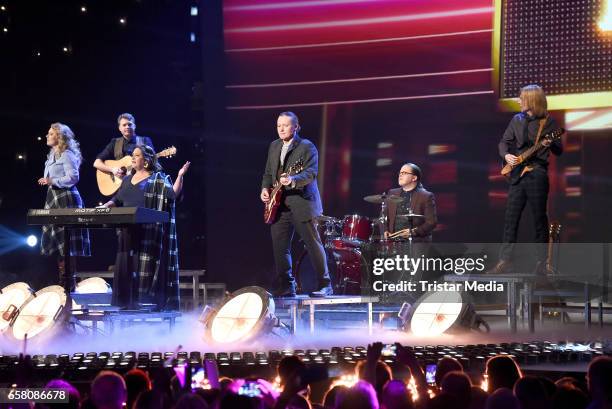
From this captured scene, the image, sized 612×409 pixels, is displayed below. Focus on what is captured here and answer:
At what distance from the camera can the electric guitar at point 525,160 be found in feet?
23.8

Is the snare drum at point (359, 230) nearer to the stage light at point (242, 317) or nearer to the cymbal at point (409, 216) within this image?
the cymbal at point (409, 216)

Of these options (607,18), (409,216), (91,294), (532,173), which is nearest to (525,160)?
(532,173)

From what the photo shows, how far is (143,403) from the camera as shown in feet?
9.37

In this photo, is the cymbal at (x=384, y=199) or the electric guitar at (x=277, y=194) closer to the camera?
the electric guitar at (x=277, y=194)

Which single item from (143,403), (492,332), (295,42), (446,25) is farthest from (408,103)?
(143,403)

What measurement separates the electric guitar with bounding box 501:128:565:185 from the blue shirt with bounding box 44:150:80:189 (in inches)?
160

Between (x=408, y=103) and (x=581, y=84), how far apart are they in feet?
6.30

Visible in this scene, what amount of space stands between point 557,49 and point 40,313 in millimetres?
5933

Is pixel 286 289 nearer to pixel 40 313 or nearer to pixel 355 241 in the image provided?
pixel 355 241

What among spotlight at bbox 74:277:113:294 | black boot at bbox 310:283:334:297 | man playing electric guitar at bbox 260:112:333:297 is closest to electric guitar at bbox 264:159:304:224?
man playing electric guitar at bbox 260:112:333:297

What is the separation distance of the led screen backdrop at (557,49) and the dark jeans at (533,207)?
6.31 feet

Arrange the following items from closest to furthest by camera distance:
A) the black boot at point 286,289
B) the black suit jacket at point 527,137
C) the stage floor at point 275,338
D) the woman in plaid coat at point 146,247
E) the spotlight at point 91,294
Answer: the stage floor at point 275,338, the woman in plaid coat at point 146,247, the black boot at point 286,289, the spotlight at point 91,294, the black suit jacket at point 527,137

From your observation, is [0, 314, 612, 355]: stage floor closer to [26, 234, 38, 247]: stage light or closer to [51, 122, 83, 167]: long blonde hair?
[51, 122, 83, 167]: long blonde hair

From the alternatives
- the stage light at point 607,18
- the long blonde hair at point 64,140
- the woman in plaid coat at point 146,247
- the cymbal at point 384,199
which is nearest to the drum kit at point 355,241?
the cymbal at point 384,199
